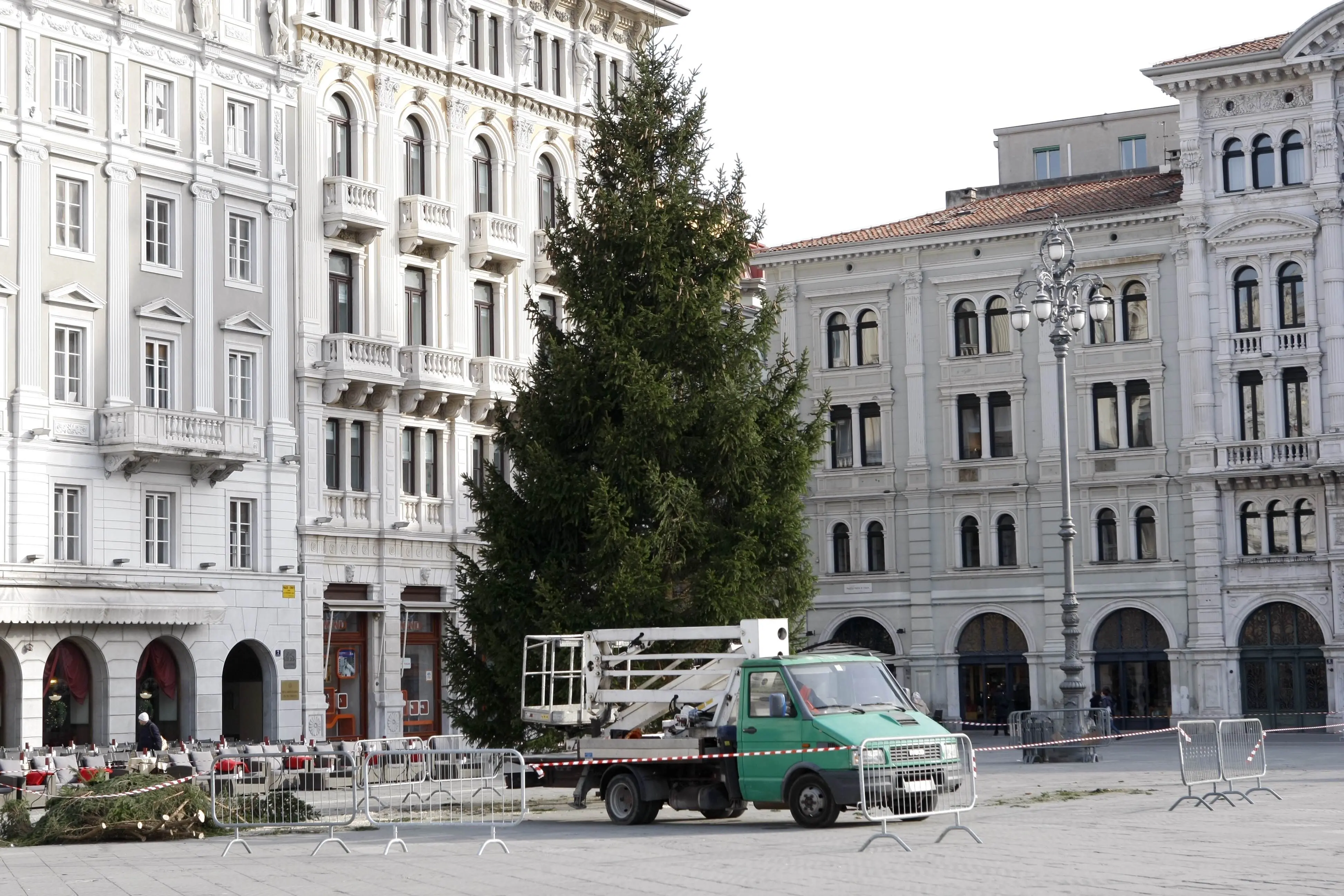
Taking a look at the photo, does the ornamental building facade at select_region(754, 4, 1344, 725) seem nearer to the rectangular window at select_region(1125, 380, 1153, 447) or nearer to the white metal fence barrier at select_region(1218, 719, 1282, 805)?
the rectangular window at select_region(1125, 380, 1153, 447)

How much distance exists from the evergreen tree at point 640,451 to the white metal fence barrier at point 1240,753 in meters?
7.74

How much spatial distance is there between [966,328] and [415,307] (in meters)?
19.3

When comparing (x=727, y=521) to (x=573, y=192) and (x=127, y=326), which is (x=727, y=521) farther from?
(x=573, y=192)

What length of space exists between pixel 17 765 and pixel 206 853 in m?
9.95

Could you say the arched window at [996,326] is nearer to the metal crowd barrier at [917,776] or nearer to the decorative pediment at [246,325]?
the decorative pediment at [246,325]

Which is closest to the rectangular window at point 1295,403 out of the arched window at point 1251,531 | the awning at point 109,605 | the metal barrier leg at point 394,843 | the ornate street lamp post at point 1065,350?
the arched window at point 1251,531

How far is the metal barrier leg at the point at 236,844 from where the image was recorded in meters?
21.5

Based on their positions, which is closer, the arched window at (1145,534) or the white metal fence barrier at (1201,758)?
the white metal fence barrier at (1201,758)

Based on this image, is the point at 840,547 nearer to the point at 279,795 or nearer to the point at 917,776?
the point at 279,795

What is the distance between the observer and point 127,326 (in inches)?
1548

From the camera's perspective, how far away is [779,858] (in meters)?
18.7

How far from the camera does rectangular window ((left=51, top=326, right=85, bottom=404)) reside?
1497 inches

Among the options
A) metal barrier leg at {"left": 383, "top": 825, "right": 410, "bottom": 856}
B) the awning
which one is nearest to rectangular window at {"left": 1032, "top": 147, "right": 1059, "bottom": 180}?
the awning

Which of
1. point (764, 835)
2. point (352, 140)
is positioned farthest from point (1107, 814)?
point (352, 140)
